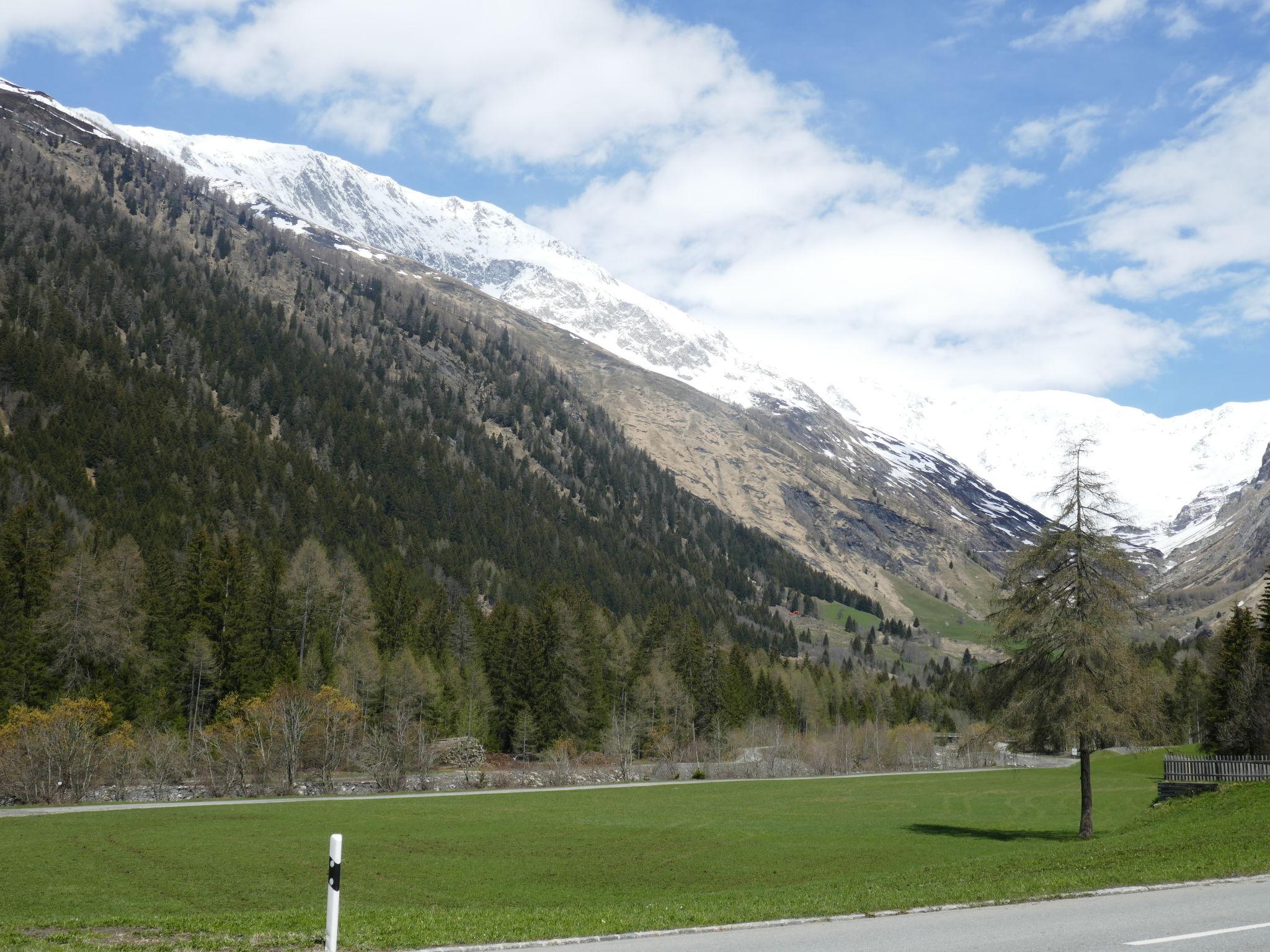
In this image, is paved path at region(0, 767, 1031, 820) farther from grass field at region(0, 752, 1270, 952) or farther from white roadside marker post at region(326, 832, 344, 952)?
white roadside marker post at region(326, 832, 344, 952)

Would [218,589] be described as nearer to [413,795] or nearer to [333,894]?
[413,795]

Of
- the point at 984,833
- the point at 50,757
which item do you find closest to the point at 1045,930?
the point at 984,833

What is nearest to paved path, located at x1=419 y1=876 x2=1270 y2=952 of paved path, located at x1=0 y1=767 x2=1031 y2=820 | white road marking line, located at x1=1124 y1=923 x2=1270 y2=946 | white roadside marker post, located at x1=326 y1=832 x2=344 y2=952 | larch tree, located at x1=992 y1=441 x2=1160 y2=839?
Result: white road marking line, located at x1=1124 y1=923 x2=1270 y2=946

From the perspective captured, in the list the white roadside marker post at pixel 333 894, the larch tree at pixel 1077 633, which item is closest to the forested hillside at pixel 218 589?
the larch tree at pixel 1077 633

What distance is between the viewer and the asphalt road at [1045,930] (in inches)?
552

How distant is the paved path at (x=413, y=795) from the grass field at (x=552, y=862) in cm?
312

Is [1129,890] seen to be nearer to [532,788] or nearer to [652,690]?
[532,788]

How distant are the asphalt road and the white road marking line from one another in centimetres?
2

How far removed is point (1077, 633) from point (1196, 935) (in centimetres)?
2924

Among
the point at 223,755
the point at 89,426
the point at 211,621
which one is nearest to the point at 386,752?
the point at 223,755

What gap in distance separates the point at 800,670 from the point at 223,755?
344ft

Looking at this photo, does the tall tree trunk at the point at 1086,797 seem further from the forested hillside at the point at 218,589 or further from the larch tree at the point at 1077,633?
the forested hillside at the point at 218,589

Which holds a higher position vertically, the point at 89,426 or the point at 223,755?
the point at 89,426

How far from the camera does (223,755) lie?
7894 centimetres
